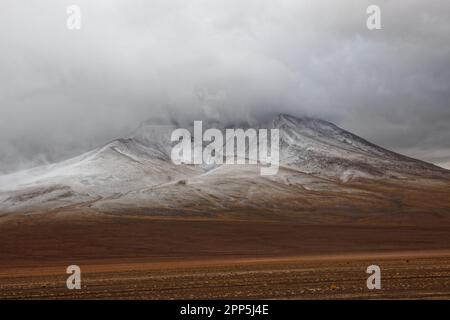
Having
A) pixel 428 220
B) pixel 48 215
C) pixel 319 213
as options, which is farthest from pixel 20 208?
pixel 428 220

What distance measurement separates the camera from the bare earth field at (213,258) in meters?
23.4

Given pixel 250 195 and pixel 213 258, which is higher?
pixel 250 195

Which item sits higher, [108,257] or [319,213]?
[319,213]

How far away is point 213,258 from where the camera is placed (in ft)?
206

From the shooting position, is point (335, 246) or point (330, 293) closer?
point (330, 293)

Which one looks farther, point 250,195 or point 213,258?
point 250,195

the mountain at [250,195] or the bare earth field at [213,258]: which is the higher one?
the mountain at [250,195]

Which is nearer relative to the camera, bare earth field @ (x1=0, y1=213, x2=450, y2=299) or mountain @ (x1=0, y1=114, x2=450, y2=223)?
bare earth field @ (x1=0, y1=213, x2=450, y2=299)

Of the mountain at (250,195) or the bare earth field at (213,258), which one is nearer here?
the bare earth field at (213,258)

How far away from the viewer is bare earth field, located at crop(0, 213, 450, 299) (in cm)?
2341

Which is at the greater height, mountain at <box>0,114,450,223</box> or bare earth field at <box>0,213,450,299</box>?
mountain at <box>0,114,450,223</box>

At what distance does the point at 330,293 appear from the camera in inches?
821

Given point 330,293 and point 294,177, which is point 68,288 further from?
point 294,177
